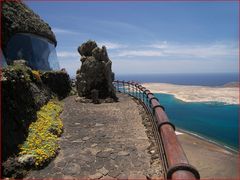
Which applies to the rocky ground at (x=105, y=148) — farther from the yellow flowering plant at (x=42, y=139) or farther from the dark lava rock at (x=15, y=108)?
the dark lava rock at (x=15, y=108)

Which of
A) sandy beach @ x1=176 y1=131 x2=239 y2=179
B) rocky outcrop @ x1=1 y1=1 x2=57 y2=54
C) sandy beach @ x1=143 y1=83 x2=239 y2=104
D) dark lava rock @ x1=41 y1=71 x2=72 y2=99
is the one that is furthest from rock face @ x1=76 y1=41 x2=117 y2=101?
sandy beach @ x1=143 y1=83 x2=239 y2=104

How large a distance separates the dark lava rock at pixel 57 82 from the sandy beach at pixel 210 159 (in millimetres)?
14847

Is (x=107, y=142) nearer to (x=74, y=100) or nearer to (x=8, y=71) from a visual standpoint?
(x=8, y=71)

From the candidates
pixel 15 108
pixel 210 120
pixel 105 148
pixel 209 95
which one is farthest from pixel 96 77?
pixel 209 95

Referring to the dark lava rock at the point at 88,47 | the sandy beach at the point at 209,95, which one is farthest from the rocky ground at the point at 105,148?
the sandy beach at the point at 209,95

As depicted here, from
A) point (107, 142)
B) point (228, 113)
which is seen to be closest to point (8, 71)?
point (107, 142)

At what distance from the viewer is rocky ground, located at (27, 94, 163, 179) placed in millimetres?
7852

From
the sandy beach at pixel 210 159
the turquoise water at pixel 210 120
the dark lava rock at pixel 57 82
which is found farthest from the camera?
the turquoise water at pixel 210 120

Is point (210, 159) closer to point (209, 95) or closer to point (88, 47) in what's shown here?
point (88, 47)

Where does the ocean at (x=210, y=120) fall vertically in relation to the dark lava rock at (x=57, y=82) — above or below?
below

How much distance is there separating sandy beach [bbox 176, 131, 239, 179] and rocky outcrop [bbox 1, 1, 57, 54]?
1969 cm

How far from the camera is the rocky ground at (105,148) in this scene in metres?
7.85

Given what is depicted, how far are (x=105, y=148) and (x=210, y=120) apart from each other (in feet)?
165

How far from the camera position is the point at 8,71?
993 cm
